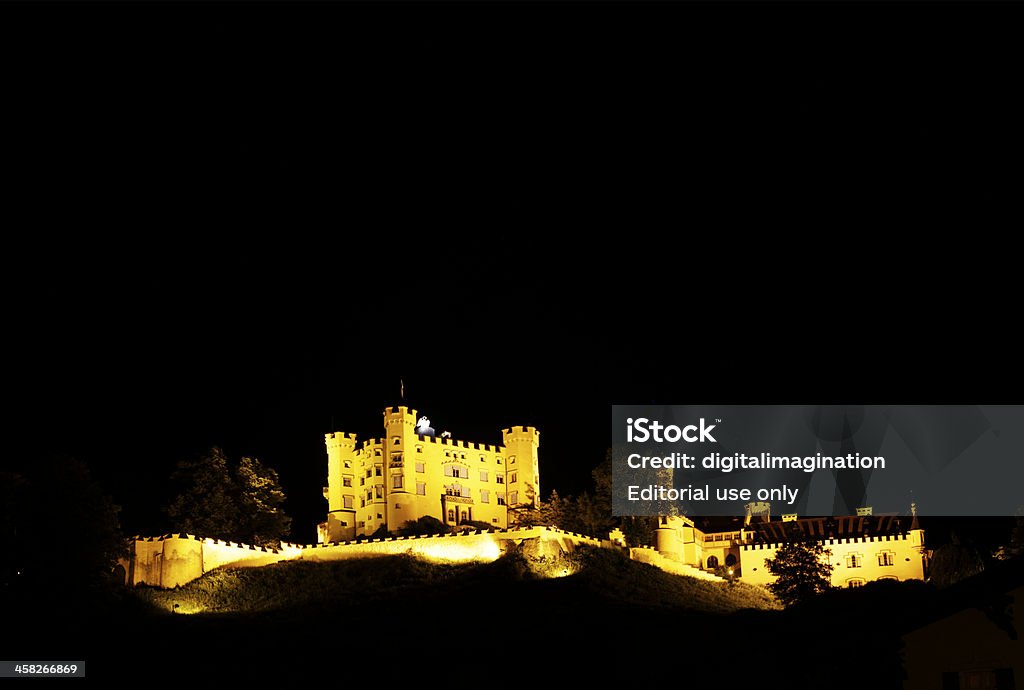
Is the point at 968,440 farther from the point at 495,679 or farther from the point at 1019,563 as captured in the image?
the point at 1019,563

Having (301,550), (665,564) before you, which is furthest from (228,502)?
(665,564)

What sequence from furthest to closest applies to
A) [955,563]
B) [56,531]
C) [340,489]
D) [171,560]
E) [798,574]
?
[340,489], [171,560], [798,574], [56,531], [955,563]

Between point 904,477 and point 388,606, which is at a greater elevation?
point 904,477

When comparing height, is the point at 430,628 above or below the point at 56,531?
below

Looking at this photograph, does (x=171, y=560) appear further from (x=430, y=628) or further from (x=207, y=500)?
(x=430, y=628)

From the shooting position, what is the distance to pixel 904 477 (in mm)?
93000

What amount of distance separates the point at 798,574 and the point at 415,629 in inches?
957

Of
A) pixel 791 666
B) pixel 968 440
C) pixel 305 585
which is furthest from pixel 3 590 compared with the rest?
pixel 968 440

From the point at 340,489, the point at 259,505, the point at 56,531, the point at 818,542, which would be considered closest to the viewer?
the point at 56,531

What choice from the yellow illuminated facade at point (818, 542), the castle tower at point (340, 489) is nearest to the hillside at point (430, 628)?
the yellow illuminated facade at point (818, 542)

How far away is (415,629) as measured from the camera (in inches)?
2298

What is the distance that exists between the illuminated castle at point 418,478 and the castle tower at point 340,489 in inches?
3.2

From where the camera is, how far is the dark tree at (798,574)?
69.1 meters

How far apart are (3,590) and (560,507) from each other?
41.4 m
